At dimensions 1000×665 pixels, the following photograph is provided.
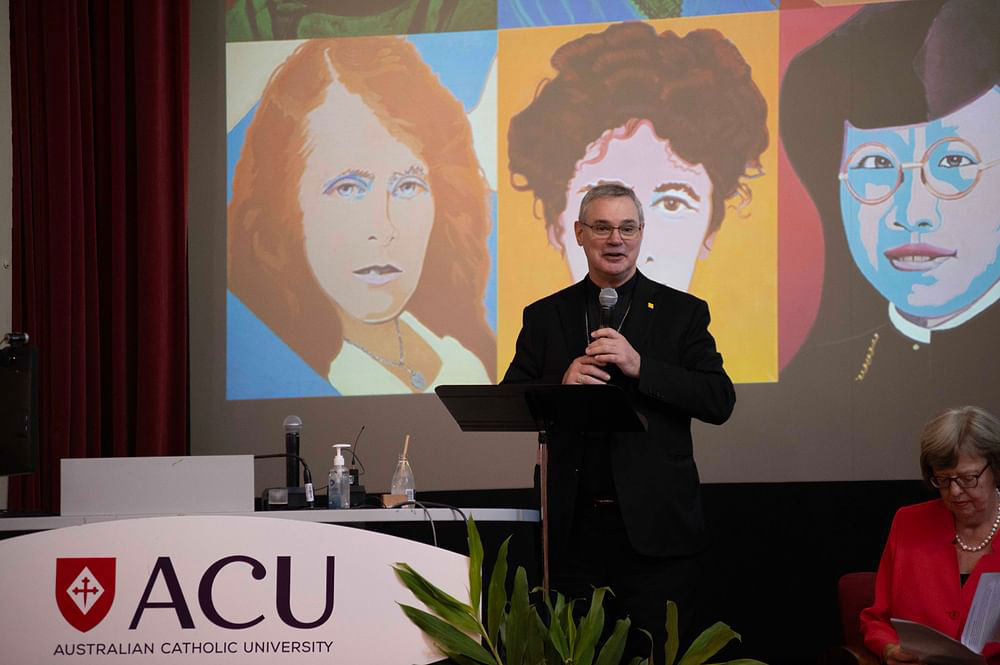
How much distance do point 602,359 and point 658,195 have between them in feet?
6.59

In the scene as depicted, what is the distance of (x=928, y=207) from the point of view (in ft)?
13.3

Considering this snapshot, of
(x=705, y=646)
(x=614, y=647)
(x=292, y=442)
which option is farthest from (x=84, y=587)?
(x=292, y=442)

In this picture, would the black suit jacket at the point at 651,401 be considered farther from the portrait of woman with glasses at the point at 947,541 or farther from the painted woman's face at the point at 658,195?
the painted woman's face at the point at 658,195

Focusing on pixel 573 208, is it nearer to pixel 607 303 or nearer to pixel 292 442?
pixel 292 442

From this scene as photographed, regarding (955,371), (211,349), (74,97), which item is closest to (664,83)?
(955,371)

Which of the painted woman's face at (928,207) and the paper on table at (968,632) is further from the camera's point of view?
the painted woman's face at (928,207)

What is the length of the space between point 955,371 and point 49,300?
3.60 m

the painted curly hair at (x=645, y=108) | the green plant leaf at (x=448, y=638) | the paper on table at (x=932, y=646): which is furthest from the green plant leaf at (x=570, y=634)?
the painted curly hair at (x=645, y=108)

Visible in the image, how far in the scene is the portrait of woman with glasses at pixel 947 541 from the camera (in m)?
2.53

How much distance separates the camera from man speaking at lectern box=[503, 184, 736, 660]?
2459 millimetres

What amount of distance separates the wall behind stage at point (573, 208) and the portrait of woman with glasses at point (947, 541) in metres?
1.51

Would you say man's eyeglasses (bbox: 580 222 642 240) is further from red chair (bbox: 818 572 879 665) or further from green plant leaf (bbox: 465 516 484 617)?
green plant leaf (bbox: 465 516 484 617)

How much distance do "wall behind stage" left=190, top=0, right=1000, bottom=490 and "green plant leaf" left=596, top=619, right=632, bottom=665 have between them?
2.81m

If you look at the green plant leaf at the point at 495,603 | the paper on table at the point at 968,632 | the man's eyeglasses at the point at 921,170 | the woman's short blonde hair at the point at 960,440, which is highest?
the man's eyeglasses at the point at 921,170
